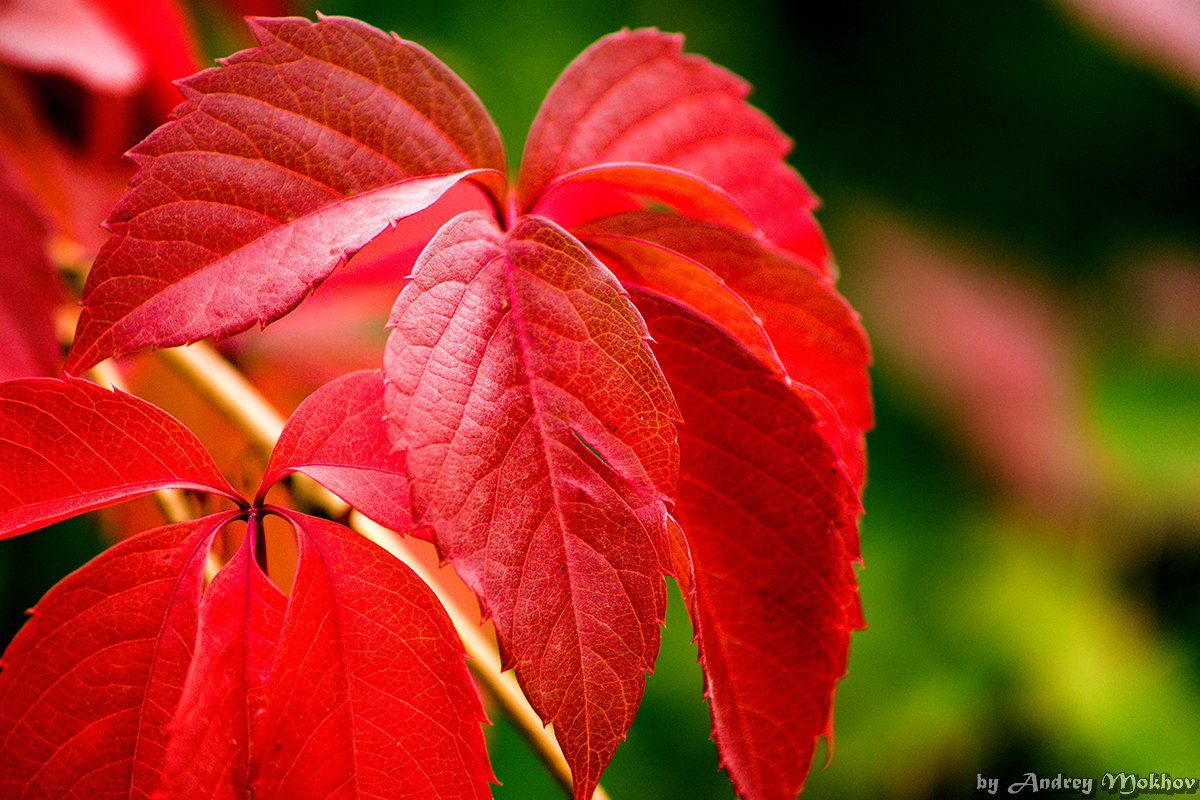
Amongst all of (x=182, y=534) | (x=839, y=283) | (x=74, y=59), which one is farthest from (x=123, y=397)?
(x=839, y=283)

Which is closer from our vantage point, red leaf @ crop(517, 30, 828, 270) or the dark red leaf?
red leaf @ crop(517, 30, 828, 270)

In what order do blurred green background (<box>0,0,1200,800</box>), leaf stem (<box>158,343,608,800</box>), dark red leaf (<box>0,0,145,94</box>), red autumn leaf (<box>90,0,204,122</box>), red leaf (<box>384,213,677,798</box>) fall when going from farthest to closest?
blurred green background (<box>0,0,1200,800</box>) → red autumn leaf (<box>90,0,204,122</box>) → dark red leaf (<box>0,0,145,94</box>) → leaf stem (<box>158,343,608,800</box>) → red leaf (<box>384,213,677,798</box>)

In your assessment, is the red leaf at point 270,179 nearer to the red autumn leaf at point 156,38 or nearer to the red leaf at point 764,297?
the red leaf at point 764,297

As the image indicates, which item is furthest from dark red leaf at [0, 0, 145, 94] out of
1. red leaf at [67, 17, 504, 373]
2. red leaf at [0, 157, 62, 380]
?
red leaf at [67, 17, 504, 373]

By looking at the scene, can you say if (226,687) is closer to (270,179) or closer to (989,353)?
(270,179)

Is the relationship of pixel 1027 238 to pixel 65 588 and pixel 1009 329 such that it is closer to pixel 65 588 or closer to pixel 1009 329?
pixel 1009 329

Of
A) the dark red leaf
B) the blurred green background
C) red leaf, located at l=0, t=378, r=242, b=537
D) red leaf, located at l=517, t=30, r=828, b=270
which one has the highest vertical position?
the dark red leaf

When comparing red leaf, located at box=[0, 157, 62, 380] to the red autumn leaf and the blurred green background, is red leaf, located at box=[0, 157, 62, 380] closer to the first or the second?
the red autumn leaf
